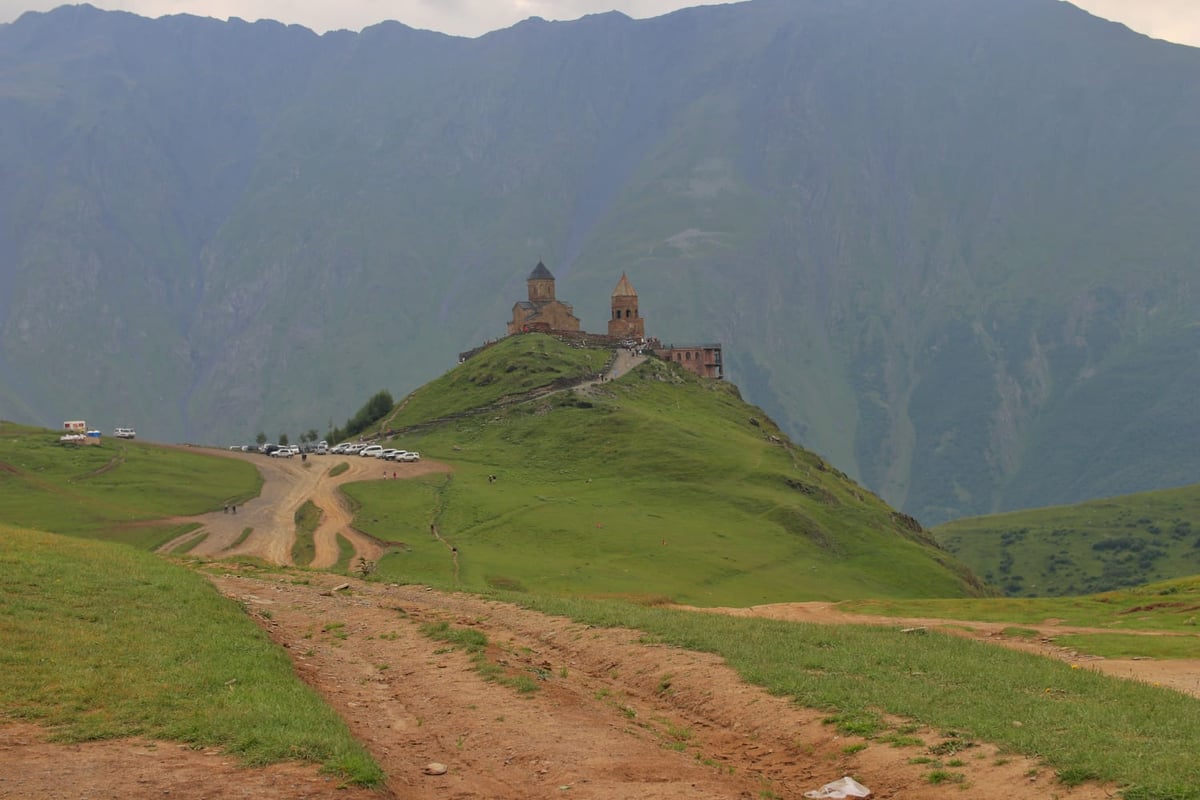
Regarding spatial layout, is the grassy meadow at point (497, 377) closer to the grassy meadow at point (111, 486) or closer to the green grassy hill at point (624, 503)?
the green grassy hill at point (624, 503)

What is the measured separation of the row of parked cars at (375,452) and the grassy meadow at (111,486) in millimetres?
11829

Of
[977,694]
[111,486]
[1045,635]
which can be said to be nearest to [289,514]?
[111,486]

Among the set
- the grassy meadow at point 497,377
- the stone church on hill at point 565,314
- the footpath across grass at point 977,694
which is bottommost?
the footpath across grass at point 977,694

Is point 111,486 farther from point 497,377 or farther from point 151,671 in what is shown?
point 151,671

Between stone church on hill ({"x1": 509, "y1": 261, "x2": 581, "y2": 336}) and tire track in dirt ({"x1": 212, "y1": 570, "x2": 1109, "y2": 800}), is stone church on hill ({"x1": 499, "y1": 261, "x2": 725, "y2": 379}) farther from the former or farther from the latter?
tire track in dirt ({"x1": 212, "y1": 570, "x2": 1109, "y2": 800})

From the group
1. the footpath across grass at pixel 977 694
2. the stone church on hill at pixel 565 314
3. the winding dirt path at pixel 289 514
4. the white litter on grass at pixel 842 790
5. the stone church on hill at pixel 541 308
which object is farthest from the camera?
the stone church on hill at pixel 541 308

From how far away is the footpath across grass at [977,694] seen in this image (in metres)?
23.4

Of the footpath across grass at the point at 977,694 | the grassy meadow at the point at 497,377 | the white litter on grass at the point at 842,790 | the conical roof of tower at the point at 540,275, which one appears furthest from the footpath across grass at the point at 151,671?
the conical roof of tower at the point at 540,275

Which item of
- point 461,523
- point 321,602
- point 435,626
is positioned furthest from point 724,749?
point 461,523

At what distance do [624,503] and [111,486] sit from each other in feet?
128

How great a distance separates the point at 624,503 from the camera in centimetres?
10812

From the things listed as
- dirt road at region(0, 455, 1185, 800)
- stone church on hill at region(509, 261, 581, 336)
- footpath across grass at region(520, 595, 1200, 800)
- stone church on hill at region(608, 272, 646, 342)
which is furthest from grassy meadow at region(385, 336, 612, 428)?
footpath across grass at region(520, 595, 1200, 800)

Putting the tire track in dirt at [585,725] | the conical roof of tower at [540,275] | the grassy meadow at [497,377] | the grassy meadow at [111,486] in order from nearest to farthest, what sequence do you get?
the tire track in dirt at [585,725] < the grassy meadow at [111,486] < the grassy meadow at [497,377] < the conical roof of tower at [540,275]

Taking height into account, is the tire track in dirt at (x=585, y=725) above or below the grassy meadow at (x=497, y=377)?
below
